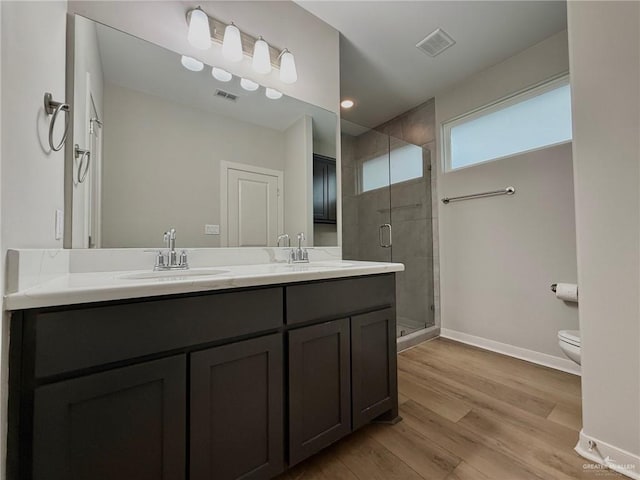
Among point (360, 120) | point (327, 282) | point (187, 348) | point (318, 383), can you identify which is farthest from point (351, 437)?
point (360, 120)

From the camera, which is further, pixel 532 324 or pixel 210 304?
pixel 532 324

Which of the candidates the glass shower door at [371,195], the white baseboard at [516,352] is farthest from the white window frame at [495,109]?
the white baseboard at [516,352]

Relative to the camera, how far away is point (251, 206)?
64.8 inches

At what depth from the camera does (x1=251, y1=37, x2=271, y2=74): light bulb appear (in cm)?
165

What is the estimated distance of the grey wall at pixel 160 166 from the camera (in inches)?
49.9

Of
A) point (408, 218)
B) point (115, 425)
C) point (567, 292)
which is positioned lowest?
point (115, 425)

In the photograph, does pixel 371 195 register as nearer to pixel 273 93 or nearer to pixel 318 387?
pixel 273 93

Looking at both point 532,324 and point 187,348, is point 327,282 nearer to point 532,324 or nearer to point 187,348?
point 187,348

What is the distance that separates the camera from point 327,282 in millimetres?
1156

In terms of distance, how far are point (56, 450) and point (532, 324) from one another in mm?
2841

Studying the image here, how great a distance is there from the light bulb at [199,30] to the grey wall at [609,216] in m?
1.78

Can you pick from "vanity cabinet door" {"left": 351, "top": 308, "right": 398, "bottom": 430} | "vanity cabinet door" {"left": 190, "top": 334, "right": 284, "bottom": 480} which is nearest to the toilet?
"vanity cabinet door" {"left": 351, "top": 308, "right": 398, "bottom": 430}

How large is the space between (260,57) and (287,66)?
180mm

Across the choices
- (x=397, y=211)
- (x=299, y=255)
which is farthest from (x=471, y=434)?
(x=397, y=211)
